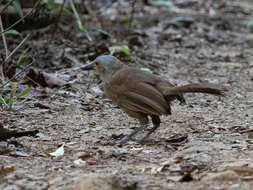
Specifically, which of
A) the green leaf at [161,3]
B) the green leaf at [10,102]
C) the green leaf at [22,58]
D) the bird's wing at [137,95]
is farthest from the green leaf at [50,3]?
the green leaf at [161,3]

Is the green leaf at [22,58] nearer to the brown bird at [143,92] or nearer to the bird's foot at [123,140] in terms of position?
the brown bird at [143,92]

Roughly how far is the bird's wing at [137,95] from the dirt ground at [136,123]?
0.97ft

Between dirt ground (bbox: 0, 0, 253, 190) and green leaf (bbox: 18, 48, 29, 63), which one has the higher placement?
green leaf (bbox: 18, 48, 29, 63)

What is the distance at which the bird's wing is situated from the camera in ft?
12.6

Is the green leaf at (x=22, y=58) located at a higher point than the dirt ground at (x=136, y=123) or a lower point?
higher

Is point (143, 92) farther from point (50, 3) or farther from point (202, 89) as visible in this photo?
point (50, 3)

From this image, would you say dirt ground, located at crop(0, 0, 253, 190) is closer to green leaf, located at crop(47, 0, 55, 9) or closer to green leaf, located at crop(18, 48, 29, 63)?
green leaf, located at crop(18, 48, 29, 63)

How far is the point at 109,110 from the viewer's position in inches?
198

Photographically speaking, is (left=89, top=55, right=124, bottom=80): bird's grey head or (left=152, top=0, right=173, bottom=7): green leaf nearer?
(left=89, top=55, right=124, bottom=80): bird's grey head

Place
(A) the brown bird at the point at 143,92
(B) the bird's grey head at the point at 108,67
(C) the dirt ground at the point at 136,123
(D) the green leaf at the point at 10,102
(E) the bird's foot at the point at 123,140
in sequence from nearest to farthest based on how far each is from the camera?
(C) the dirt ground at the point at 136,123
(A) the brown bird at the point at 143,92
(E) the bird's foot at the point at 123,140
(B) the bird's grey head at the point at 108,67
(D) the green leaf at the point at 10,102

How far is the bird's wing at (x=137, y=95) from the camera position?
383 centimetres

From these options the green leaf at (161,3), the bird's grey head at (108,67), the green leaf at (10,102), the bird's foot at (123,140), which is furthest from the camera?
the green leaf at (161,3)

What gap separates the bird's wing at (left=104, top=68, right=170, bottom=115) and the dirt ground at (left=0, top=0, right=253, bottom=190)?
297mm

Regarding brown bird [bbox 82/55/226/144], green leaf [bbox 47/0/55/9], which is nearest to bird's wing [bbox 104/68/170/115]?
brown bird [bbox 82/55/226/144]
